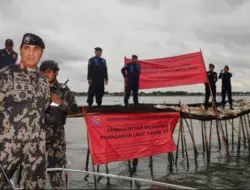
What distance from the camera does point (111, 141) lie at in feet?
28.6

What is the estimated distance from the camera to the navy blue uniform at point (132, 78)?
44.5ft

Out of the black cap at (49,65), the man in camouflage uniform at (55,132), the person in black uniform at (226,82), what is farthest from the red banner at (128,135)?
the person in black uniform at (226,82)

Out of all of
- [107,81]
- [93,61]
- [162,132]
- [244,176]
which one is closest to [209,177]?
[244,176]

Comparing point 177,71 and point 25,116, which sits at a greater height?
point 177,71

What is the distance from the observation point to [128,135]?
917 cm

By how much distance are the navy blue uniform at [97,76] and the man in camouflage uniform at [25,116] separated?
837 cm

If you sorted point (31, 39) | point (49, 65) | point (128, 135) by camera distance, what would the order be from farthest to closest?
point (128, 135) < point (49, 65) < point (31, 39)

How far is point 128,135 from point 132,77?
188 inches

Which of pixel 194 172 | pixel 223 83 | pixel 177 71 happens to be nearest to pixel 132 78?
pixel 177 71

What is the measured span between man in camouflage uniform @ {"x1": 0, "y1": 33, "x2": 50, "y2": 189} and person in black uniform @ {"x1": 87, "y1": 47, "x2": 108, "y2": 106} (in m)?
8.38

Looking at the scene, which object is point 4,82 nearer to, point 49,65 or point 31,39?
point 31,39

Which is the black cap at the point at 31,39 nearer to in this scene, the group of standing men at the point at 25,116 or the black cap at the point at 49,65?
the group of standing men at the point at 25,116

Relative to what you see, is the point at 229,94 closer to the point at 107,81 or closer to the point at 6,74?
the point at 107,81

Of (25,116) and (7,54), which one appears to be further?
(7,54)
